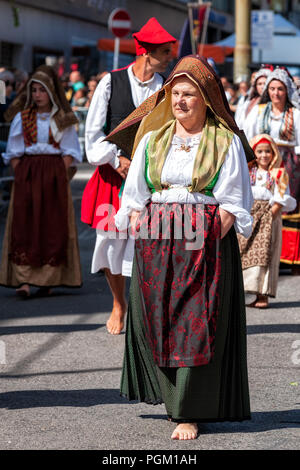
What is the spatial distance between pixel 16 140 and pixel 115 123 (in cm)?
203

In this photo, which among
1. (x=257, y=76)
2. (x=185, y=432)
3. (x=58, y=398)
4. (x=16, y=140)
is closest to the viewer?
(x=185, y=432)

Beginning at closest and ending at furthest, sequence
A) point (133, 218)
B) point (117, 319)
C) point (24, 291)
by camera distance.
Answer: point (133, 218) → point (117, 319) → point (24, 291)

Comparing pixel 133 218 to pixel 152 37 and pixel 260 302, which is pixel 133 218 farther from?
pixel 260 302

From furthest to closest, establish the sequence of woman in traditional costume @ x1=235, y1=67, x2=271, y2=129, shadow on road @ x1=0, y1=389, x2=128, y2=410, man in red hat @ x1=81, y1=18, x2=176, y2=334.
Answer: woman in traditional costume @ x1=235, y1=67, x2=271, y2=129 < man in red hat @ x1=81, y1=18, x2=176, y2=334 < shadow on road @ x1=0, y1=389, x2=128, y2=410

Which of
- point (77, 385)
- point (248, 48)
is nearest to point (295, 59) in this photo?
point (248, 48)

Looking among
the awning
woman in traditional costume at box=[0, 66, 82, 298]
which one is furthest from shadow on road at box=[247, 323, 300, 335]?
the awning

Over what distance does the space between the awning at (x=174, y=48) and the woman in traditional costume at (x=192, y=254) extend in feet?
73.8

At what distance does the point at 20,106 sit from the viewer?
32.3 feet

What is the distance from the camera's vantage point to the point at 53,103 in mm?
9719

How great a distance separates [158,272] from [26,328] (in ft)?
10.2

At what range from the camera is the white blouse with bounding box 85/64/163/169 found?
7930mm

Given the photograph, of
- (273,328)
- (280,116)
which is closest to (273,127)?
(280,116)

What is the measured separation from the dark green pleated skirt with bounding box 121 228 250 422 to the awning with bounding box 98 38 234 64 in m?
22.6

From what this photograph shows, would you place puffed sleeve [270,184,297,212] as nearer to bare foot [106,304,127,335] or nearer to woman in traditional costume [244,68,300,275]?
woman in traditional costume [244,68,300,275]
